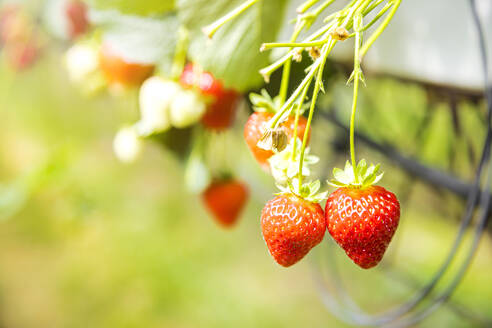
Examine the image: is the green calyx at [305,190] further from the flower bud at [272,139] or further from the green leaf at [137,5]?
the green leaf at [137,5]

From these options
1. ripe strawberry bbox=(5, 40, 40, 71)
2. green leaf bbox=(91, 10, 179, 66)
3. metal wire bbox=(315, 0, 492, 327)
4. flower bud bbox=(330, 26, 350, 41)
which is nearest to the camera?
flower bud bbox=(330, 26, 350, 41)

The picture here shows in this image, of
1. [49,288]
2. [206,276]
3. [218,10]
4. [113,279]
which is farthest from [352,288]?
[218,10]

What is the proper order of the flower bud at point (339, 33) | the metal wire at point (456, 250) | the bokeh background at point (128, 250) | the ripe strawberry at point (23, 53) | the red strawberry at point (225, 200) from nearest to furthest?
the flower bud at point (339, 33)
the metal wire at point (456, 250)
the red strawberry at point (225, 200)
the ripe strawberry at point (23, 53)
the bokeh background at point (128, 250)

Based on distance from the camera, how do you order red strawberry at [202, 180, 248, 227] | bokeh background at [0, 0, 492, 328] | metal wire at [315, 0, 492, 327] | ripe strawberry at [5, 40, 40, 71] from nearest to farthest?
metal wire at [315, 0, 492, 327] < red strawberry at [202, 180, 248, 227] < ripe strawberry at [5, 40, 40, 71] < bokeh background at [0, 0, 492, 328]

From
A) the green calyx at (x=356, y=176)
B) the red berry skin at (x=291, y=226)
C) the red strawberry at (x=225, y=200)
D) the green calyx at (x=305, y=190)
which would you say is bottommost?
the red strawberry at (x=225, y=200)

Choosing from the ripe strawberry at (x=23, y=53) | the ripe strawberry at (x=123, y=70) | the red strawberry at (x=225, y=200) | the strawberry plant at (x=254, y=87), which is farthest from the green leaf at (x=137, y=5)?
the ripe strawberry at (x=23, y=53)

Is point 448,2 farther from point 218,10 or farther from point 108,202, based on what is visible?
point 108,202

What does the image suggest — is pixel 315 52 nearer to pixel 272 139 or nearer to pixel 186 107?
pixel 272 139

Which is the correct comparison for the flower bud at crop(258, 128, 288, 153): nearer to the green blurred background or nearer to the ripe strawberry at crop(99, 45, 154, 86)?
the ripe strawberry at crop(99, 45, 154, 86)

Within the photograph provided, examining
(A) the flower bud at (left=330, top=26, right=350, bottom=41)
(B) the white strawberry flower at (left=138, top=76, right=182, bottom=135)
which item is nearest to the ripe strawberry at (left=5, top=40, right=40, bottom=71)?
(B) the white strawberry flower at (left=138, top=76, right=182, bottom=135)
